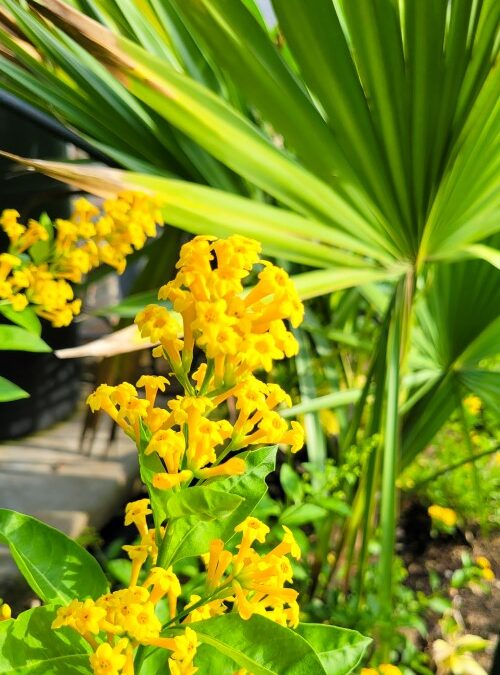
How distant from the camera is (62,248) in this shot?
914 millimetres

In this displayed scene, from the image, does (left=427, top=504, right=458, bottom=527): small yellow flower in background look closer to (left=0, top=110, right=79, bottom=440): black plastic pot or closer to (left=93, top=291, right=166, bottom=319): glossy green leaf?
(left=93, top=291, right=166, bottom=319): glossy green leaf

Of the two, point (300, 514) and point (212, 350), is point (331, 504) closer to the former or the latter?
point (300, 514)

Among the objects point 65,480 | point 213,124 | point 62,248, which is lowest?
point 65,480

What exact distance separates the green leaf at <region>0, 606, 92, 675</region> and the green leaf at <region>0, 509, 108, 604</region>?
0.04 metres

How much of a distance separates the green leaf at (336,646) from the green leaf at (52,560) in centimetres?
18

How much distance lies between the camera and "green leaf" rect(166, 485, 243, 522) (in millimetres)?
453

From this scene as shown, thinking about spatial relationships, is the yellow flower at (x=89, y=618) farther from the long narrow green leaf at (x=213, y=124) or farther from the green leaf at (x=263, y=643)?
the long narrow green leaf at (x=213, y=124)

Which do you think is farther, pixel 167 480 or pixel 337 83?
pixel 337 83

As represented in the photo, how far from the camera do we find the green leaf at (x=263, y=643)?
495mm

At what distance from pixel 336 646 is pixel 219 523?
16 centimetres

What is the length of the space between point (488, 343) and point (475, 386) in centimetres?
7

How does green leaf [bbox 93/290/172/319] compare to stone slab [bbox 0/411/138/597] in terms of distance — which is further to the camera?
stone slab [bbox 0/411/138/597]

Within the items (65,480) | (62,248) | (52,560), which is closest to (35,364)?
(65,480)

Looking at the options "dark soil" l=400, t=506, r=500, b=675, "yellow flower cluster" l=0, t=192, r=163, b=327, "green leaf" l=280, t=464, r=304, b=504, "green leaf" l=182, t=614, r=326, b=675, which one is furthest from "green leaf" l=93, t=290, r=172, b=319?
"dark soil" l=400, t=506, r=500, b=675
